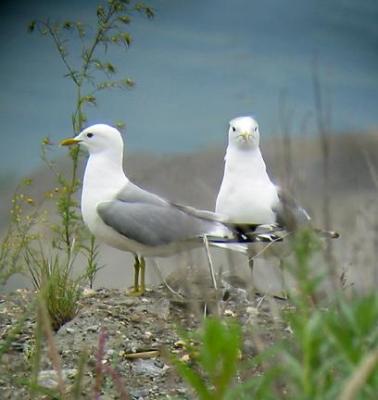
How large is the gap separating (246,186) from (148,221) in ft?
1.27

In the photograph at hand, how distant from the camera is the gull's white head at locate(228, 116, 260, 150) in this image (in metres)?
3.53

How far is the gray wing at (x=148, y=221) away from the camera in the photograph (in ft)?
11.2

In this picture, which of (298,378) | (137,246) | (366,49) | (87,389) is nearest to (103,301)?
(137,246)

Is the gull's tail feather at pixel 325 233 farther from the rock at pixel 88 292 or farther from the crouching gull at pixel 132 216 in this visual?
the rock at pixel 88 292

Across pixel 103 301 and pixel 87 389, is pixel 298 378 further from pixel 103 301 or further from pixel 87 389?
pixel 103 301

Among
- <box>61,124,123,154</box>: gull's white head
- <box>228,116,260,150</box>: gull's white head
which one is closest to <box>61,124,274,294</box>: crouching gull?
<box>61,124,123,154</box>: gull's white head

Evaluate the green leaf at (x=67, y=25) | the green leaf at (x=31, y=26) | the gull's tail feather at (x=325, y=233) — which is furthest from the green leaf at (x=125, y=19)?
the gull's tail feather at (x=325, y=233)

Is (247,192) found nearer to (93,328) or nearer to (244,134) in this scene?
(244,134)

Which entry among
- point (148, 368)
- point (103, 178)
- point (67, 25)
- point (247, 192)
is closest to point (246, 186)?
point (247, 192)

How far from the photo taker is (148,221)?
11.3ft

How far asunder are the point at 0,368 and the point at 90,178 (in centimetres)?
128

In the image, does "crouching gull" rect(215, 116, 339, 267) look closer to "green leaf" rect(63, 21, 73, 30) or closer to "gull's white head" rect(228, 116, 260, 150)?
"gull's white head" rect(228, 116, 260, 150)

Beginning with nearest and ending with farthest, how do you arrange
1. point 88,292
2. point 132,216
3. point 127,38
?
point 132,216
point 88,292
point 127,38

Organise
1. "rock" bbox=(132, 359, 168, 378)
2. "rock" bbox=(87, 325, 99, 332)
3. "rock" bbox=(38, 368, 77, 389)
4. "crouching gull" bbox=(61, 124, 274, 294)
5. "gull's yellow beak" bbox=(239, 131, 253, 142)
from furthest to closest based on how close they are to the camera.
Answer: "gull's yellow beak" bbox=(239, 131, 253, 142) → "crouching gull" bbox=(61, 124, 274, 294) → "rock" bbox=(87, 325, 99, 332) → "rock" bbox=(132, 359, 168, 378) → "rock" bbox=(38, 368, 77, 389)
